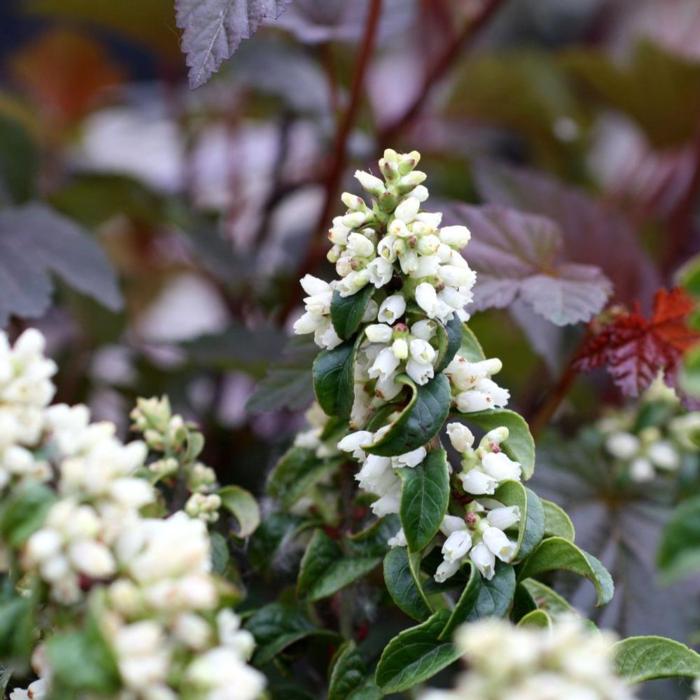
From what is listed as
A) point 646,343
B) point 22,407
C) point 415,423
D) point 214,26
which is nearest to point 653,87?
point 646,343

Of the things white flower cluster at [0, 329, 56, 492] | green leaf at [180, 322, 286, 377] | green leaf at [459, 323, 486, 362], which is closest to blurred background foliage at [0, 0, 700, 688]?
green leaf at [180, 322, 286, 377]

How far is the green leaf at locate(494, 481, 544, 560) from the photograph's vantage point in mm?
458

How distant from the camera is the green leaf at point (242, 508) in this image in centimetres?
52

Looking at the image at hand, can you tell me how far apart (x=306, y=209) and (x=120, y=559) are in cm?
144

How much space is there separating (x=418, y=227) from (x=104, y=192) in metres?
0.73

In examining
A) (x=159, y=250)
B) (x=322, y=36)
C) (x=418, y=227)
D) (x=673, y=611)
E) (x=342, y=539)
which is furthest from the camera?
(x=159, y=250)

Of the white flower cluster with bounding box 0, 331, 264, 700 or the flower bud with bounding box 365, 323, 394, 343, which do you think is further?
the flower bud with bounding box 365, 323, 394, 343

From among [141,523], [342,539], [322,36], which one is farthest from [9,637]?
[322,36]

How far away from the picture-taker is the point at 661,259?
1.12 m

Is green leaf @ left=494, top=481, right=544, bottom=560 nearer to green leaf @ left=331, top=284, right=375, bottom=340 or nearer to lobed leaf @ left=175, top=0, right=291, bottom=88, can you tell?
green leaf @ left=331, top=284, right=375, bottom=340

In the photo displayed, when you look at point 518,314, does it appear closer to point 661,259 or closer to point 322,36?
point 322,36

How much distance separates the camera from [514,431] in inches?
19.5

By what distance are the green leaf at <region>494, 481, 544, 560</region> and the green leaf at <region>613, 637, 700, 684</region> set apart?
0.06 metres

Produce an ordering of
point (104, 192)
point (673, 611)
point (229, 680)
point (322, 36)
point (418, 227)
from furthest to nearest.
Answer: point (104, 192)
point (322, 36)
point (673, 611)
point (418, 227)
point (229, 680)
